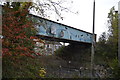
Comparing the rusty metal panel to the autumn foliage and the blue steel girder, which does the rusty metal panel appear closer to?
the blue steel girder

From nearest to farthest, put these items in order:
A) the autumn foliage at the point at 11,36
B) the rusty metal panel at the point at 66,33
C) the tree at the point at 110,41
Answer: the autumn foliage at the point at 11,36 → the rusty metal panel at the point at 66,33 → the tree at the point at 110,41

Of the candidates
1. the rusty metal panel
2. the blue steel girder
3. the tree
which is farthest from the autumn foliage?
the tree

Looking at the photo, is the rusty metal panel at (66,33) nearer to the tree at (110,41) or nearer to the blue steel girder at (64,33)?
the blue steel girder at (64,33)

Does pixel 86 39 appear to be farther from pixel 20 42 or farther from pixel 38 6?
pixel 20 42

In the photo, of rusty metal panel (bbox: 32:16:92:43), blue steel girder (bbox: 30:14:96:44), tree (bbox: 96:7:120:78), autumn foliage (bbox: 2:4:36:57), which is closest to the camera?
autumn foliage (bbox: 2:4:36:57)

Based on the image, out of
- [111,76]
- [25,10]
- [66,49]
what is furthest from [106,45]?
[25,10]

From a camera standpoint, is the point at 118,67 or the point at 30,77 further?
the point at 118,67

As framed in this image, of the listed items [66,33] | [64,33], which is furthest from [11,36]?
[66,33]

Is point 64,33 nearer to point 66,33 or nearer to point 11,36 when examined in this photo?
point 66,33

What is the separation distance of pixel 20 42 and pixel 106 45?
2772 centimetres

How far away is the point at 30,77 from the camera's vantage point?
8.65m

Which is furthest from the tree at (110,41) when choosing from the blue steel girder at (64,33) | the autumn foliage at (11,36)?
the autumn foliage at (11,36)

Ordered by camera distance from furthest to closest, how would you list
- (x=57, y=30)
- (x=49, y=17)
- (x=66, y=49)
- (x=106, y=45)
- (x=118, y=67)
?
(x=66, y=49)
(x=106, y=45)
(x=57, y=30)
(x=49, y=17)
(x=118, y=67)

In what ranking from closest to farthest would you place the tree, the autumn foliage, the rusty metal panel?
1. the autumn foliage
2. the rusty metal panel
3. the tree
